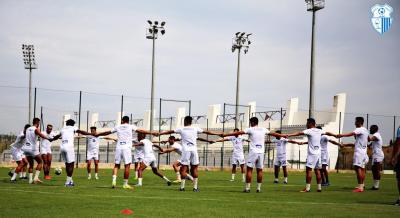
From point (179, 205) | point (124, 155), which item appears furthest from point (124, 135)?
point (179, 205)

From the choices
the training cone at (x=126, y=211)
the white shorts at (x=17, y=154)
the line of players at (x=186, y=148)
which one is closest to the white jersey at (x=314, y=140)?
the line of players at (x=186, y=148)

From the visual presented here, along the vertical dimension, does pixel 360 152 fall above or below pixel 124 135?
below

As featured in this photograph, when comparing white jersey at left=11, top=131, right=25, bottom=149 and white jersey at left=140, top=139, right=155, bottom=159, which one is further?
white jersey at left=11, top=131, right=25, bottom=149

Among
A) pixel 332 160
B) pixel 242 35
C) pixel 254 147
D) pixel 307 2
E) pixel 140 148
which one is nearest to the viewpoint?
pixel 254 147

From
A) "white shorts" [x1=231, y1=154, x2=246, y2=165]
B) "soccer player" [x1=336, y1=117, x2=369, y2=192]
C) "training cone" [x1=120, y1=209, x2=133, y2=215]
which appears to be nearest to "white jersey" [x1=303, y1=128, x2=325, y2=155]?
"soccer player" [x1=336, y1=117, x2=369, y2=192]

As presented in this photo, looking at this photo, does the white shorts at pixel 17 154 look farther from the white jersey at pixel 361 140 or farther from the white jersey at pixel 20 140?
the white jersey at pixel 361 140

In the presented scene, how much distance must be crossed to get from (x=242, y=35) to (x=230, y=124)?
66.2ft

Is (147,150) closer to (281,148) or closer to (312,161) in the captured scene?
(312,161)

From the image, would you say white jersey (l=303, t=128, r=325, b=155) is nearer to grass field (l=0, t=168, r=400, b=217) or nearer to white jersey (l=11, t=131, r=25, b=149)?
grass field (l=0, t=168, r=400, b=217)

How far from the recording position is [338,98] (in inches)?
2398

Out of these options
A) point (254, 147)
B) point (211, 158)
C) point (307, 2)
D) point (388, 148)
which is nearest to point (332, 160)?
point (388, 148)

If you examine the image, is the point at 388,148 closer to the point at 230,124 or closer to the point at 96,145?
the point at 230,124

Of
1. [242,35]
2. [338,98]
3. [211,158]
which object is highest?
[242,35]

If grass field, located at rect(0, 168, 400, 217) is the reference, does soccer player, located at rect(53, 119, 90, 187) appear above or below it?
above
